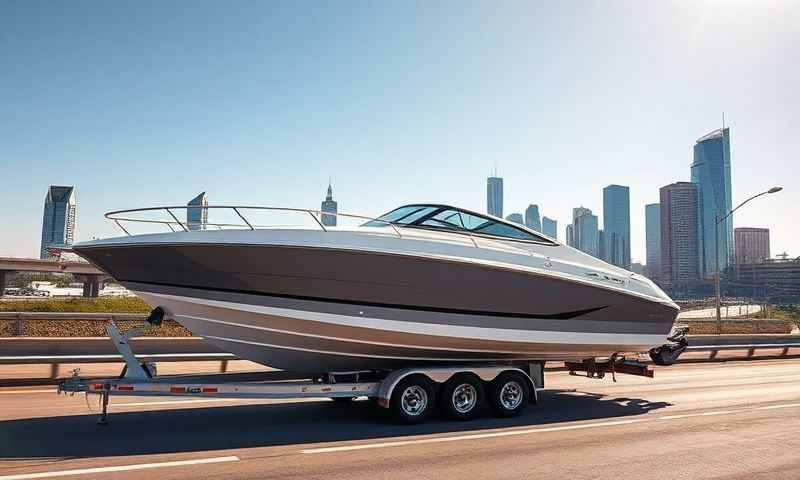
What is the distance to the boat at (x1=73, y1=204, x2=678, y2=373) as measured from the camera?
694cm

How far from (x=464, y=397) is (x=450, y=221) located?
255 centimetres

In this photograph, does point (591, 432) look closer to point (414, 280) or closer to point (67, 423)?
point (414, 280)

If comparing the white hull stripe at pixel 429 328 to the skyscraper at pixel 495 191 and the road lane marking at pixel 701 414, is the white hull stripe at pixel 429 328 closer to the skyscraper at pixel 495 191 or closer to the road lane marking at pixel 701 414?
the road lane marking at pixel 701 414

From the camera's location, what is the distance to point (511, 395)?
8.41 meters

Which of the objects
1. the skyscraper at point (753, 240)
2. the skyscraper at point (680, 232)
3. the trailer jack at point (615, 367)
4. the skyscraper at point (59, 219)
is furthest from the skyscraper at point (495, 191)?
the trailer jack at point (615, 367)

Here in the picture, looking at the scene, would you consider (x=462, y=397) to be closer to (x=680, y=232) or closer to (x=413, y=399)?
(x=413, y=399)

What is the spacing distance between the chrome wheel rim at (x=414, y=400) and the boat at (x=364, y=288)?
468 mm

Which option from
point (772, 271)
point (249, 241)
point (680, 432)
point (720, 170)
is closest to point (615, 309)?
point (680, 432)

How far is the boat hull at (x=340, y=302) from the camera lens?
6.96 metres

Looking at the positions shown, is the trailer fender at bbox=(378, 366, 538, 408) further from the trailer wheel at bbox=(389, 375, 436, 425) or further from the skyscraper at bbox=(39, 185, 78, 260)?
the skyscraper at bbox=(39, 185, 78, 260)

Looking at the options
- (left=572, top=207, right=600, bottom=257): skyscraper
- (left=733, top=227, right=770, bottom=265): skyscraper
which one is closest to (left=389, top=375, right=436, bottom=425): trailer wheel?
(left=572, top=207, right=600, bottom=257): skyscraper

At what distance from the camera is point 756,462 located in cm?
598

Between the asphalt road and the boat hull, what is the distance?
3.16 ft

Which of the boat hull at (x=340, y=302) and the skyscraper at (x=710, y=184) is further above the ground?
the skyscraper at (x=710, y=184)
